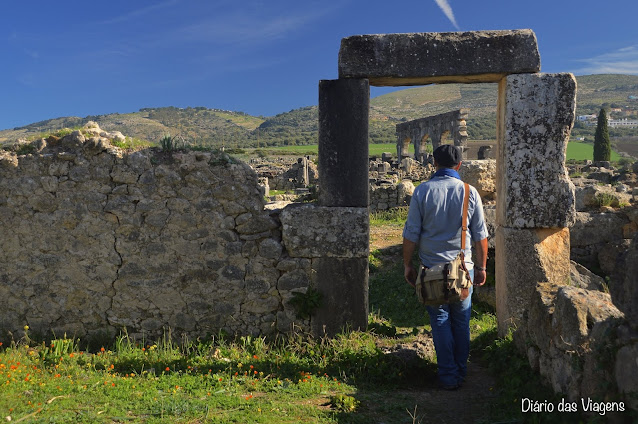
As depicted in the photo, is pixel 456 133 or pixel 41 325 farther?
pixel 456 133

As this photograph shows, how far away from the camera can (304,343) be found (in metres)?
5.32

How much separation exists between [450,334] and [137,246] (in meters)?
3.30

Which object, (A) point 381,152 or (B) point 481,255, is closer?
(B) point 481,255

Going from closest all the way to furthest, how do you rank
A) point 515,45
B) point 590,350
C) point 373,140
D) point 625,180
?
point 590,350, point 515,45, point 625,180, point 373,140

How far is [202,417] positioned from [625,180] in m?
18.7

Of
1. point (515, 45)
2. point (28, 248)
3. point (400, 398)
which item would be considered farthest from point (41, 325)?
point (515, 45)

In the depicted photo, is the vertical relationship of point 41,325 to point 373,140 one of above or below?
below

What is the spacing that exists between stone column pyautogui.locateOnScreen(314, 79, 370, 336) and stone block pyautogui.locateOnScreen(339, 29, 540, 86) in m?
0.21

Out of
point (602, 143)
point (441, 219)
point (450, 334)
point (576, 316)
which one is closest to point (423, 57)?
point (441, 219)

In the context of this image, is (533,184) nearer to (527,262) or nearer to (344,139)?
(527,262)

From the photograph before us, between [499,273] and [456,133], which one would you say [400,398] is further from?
[456,133]

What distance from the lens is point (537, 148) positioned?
17.2 feet

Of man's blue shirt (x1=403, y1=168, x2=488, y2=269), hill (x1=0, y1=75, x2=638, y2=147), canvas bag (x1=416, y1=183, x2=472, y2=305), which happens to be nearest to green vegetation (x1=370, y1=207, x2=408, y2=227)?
man's blue shirt (x1=403, y1=168, x2=488, y2=269)

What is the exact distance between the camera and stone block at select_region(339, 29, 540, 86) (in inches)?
204
